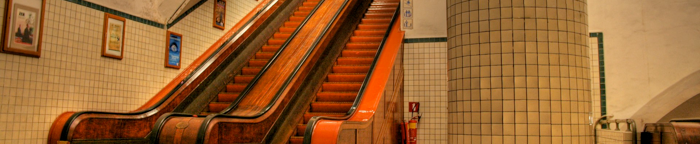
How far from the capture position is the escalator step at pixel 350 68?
7883 mm

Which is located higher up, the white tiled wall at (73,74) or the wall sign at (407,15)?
the wall sign at (407,15)

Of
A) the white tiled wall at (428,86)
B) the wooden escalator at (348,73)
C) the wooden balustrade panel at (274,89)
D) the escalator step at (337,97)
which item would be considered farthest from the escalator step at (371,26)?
the escalator step at (337,97)

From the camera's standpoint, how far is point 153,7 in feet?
22.9

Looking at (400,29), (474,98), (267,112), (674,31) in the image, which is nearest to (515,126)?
(474,98)

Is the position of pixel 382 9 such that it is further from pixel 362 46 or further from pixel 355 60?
pixel 355 60

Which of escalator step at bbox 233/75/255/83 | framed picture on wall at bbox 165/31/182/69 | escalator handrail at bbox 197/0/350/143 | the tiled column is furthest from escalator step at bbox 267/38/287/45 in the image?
the tiled column

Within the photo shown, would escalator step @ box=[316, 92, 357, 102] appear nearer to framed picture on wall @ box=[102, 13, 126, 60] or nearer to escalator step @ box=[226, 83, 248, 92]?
escalator step @ box=[226, 83, 248, 92]

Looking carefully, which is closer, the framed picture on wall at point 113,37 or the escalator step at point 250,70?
the framed picture on wall at point 113,37

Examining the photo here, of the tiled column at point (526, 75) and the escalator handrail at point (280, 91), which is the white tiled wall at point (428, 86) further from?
the tiled column at point (526, 75)

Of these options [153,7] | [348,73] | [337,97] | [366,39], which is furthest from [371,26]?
[153,7]

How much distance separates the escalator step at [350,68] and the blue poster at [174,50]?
2211mm

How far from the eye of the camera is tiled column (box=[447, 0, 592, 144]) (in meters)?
3.74

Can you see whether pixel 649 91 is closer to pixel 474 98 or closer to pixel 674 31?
pixel 674 31

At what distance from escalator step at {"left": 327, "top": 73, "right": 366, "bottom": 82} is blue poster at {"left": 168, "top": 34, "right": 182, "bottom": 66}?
2106 mm
